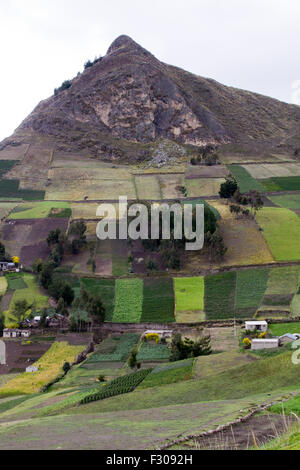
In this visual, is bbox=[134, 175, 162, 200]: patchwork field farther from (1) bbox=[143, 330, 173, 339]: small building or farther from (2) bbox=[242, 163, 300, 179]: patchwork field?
(1) bbox=[143, 330, 173, 339]: small building

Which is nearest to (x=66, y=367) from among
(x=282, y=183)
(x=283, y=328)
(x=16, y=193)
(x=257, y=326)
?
(x=257, y=326)

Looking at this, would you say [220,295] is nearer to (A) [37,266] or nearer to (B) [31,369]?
(A) [37,266]

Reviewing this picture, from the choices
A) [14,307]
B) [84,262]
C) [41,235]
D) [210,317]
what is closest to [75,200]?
[41,235]

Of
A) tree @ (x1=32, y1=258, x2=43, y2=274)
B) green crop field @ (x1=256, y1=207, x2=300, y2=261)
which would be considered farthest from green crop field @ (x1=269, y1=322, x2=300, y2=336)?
tree @ (x1=32, y1=258, x2=43, y2=274)

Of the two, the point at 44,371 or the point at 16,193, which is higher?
the point at 16,193

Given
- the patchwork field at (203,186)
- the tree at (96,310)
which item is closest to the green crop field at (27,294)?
the tree at (96,310)

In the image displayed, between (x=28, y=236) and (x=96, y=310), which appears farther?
(x=28, y=236)

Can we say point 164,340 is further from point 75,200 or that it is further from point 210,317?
point 75,200
